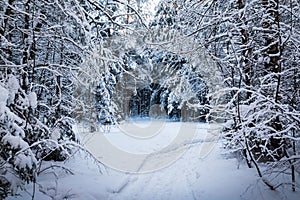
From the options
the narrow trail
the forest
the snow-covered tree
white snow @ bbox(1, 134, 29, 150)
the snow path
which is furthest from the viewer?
the narrow trail

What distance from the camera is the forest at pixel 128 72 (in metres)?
4.04

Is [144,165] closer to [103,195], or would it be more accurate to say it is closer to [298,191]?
[103,195]

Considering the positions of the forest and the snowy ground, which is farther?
the snowy ground

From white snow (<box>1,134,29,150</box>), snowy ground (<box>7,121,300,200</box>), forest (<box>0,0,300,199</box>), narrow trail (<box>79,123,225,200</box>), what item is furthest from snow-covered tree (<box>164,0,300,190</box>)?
white snow (<box>1,134,29,150</box>)

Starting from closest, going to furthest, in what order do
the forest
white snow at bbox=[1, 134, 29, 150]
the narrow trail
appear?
white snow at bbox=[1, 134, 29, 150] < the forest < the narrow trail

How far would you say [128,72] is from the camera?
708 centimetres

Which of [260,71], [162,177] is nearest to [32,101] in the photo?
[162,177]

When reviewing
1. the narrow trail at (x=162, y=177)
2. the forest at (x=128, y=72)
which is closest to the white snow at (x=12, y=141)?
the forest at (x=128, y=72)

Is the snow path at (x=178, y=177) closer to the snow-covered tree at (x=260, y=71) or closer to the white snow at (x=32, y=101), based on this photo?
the snow-covered tree at (x=260, y=71)

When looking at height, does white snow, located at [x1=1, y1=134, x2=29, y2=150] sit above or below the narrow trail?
above

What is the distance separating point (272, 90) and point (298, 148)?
1.40m

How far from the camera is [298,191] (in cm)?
448

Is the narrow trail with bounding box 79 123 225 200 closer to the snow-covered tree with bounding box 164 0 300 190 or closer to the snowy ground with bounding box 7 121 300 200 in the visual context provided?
the snowy ground with bounding box 7 121 300 200

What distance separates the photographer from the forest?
4039 mm
